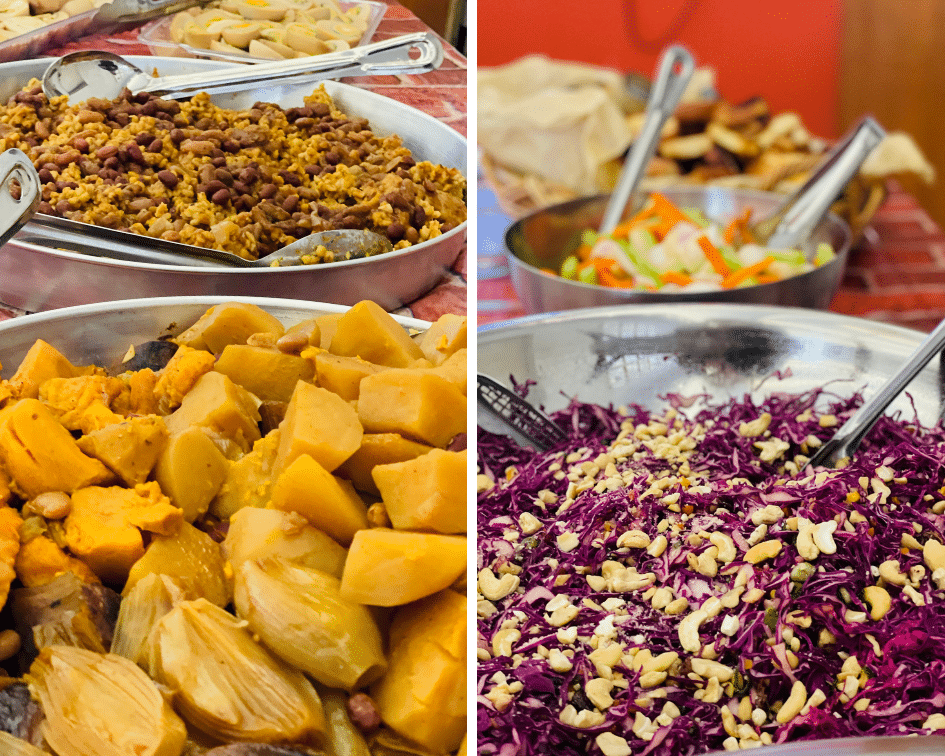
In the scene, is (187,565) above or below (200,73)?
below

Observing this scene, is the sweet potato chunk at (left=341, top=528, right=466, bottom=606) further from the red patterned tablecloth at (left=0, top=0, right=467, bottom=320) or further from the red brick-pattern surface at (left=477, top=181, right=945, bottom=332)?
the red brick-pattern surface at (left=477, top=181, right=945, bottom=332)

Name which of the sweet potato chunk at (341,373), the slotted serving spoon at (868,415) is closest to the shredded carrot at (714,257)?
the slotted serving spoon at (868,415)

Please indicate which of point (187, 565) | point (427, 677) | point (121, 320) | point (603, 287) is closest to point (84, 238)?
point (121, 320)

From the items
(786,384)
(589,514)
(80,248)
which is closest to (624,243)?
(786,384)

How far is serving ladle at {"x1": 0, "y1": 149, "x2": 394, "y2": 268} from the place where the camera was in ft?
2.37

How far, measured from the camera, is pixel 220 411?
0.65m

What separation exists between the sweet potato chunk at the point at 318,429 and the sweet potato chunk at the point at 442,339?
0.10 m

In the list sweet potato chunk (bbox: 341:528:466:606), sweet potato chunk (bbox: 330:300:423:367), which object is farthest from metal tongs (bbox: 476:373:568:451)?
sweet potato chunk (bbox: 341:528:466:606)

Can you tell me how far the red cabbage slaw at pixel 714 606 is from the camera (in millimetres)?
749

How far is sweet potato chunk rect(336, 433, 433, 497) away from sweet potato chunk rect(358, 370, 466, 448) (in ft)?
0.04

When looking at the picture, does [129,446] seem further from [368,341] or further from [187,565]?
[368,341]

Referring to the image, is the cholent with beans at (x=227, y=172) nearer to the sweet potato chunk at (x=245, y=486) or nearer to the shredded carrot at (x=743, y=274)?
the sweet potato chunk at (x=245, y=486)

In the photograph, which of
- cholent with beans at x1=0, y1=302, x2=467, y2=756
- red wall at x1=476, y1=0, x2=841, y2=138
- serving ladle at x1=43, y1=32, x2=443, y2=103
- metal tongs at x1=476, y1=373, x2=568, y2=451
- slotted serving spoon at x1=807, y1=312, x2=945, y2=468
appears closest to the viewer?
cholent with beans at x1=0, y1=302, x2=467, y2=756

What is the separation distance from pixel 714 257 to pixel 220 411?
1.30 meters
